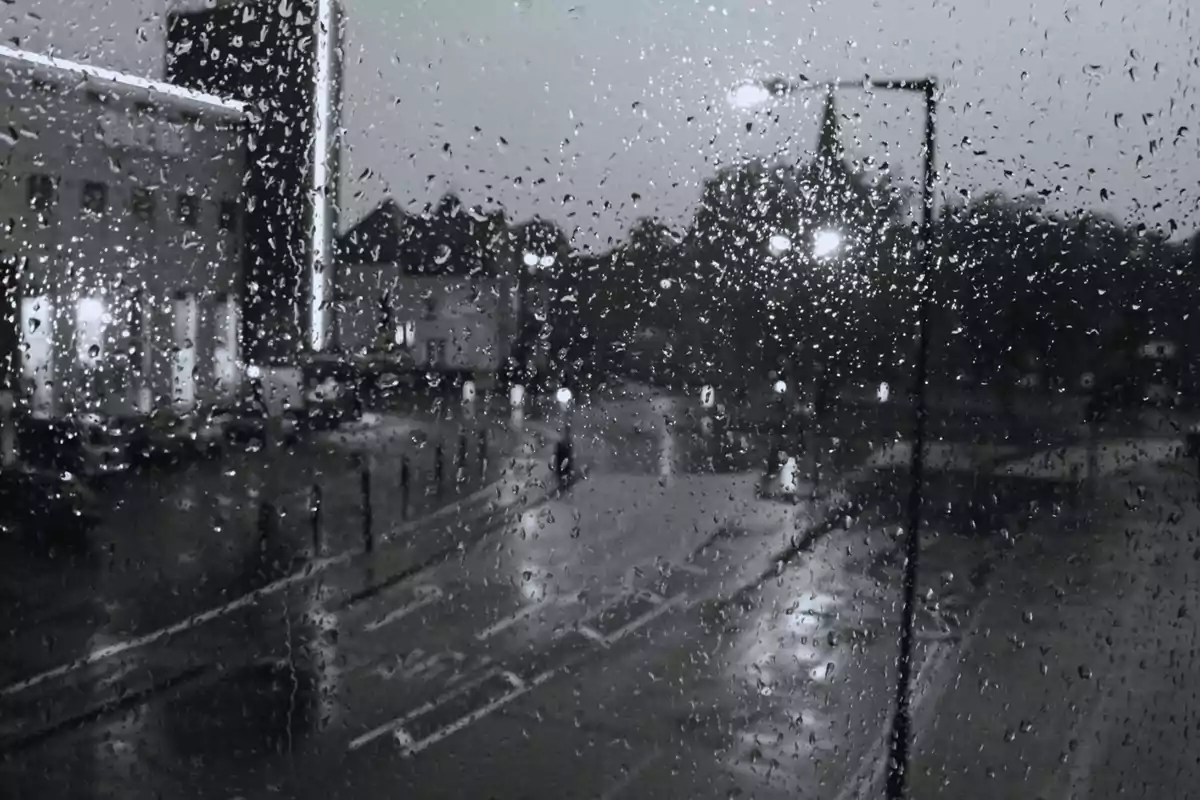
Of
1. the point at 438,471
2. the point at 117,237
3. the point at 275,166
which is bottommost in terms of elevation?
the point at 438,471

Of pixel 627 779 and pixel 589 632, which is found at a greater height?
pixel 589 632

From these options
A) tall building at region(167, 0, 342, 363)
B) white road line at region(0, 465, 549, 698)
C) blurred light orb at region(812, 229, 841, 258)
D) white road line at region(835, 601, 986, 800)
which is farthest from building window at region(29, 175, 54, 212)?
white road line at region(835, 601, 986, 800)

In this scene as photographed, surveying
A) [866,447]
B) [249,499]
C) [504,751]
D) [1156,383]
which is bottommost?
[504,751]

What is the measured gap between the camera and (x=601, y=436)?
132 cm

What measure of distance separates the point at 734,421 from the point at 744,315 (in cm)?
16

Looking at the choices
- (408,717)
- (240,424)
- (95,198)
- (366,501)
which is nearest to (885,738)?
(408,717)

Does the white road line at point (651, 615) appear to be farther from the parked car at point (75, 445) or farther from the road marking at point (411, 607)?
the parked car at point (75, 445)

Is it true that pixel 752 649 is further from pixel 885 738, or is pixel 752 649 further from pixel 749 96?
pixel 749 96

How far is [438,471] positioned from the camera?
132 cm

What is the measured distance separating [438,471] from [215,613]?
1.31 feet

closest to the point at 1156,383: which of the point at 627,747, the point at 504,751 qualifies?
the point at 627,747

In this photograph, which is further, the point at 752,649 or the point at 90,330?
the point at 752,649

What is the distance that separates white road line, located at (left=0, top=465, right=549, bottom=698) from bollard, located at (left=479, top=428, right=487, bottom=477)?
23 mm

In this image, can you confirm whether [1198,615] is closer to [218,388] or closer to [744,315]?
[744,315]
